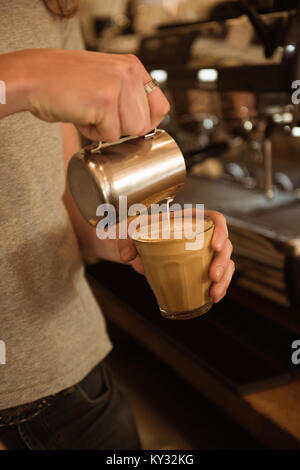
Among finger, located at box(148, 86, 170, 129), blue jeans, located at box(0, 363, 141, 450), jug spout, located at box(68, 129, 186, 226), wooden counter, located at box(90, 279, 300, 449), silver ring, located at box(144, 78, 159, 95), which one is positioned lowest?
wooden counter, located at box(90, 279, 300, 449)

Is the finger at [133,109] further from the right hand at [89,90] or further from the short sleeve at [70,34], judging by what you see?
the short sleeve at [70,34]

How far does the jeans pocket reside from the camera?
997mm

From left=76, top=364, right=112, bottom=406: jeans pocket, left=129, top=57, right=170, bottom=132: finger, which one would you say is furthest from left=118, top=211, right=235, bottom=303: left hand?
left=76, top=364, right=112, bottom=406: jeans pocket

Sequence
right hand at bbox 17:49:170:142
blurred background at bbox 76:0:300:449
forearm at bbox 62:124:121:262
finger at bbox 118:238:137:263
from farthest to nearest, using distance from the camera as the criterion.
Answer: blurred background at bbox 76:0:300:449 → forearm at bbox 62:124:121:262 → finger at bbox 118:238:137:263 → right hand at bbox 17:49:170:142

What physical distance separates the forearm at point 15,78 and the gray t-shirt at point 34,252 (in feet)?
0.87

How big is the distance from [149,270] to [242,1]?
0.84 m

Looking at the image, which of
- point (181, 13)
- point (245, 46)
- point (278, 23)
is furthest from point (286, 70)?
point (181, 13)

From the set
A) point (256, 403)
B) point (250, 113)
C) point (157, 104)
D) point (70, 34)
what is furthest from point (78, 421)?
point (250, 113)

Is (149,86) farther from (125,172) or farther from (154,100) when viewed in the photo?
(125,172)

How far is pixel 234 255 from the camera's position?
1532mm

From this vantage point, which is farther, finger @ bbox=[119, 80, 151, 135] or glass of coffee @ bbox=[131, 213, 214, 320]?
glass of coffee @ bbox=[131, 213, 214, 320]

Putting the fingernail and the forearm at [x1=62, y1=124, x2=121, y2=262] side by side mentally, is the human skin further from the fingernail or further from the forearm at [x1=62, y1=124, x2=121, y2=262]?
the forearm at [x1=62, y1=124, x2=121, y2=262]

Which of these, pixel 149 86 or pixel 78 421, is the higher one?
pixel 149 86

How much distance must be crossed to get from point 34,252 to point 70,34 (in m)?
0.45
